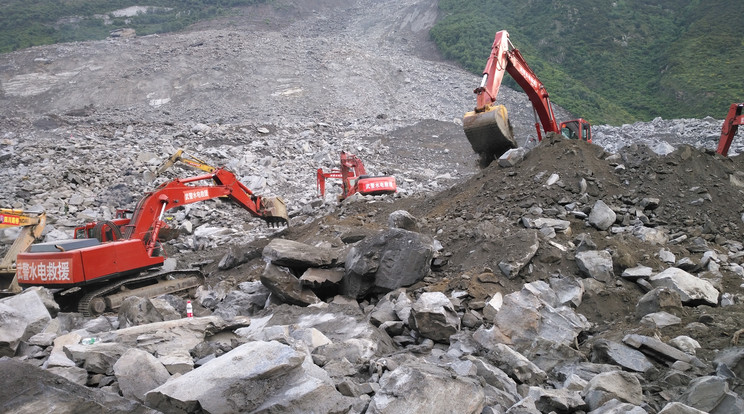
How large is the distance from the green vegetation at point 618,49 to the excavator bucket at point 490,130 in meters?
19.1

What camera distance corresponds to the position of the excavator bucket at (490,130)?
8582 millimetres

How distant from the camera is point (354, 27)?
128 feet

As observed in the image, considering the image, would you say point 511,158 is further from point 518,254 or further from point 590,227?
point 518,254

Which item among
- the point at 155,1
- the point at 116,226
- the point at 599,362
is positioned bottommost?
the point at 116,226

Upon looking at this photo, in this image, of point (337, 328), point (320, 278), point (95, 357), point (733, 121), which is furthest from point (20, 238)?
point (733, 121)

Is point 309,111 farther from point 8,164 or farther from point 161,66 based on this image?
point 8,164

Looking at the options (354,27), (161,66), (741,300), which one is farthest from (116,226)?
(354,27)

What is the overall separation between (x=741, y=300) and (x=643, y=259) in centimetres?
101

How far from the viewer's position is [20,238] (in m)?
9.06

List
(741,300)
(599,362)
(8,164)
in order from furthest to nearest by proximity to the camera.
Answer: (8,164) < (741,300) < (599,362)

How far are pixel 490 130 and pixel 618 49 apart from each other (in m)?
28.9

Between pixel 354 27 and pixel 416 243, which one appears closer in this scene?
pixel 416 243

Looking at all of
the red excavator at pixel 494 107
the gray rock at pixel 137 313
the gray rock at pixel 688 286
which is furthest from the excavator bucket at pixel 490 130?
the gray rock at pixel 137 313

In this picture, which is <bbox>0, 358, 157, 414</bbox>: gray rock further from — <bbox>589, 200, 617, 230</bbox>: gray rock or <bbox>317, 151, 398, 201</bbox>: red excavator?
<bbox>317, 151, 398, 201</bbox>: red excavator
